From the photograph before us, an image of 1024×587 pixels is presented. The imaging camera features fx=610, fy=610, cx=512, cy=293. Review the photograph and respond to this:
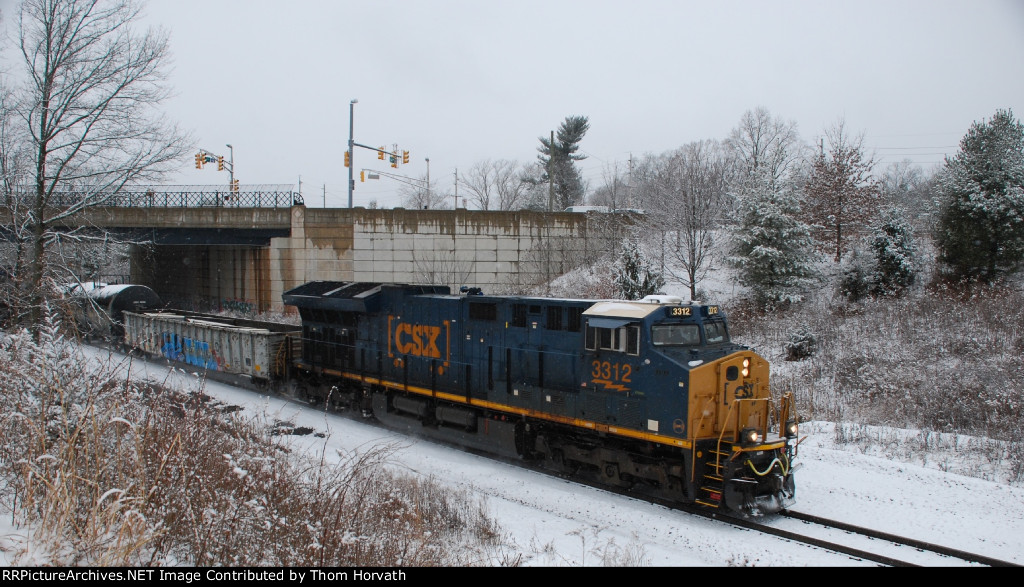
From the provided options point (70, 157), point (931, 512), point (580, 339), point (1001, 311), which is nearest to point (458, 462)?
point (580, 339)

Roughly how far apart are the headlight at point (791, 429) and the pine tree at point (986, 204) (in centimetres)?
1610

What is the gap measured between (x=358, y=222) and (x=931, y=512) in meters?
27.8

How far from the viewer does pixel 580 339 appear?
1123 centimetres

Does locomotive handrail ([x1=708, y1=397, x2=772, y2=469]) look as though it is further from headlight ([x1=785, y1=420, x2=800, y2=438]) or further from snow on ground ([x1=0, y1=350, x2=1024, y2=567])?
snow on ground ([x1=0, y1=350, x2=1024, y2=567])

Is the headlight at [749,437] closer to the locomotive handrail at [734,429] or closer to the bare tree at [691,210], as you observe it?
the locomotive handrail at [734,429]

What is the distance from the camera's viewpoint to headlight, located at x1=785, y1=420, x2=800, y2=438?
33.1 feet

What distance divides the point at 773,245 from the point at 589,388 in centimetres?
1518

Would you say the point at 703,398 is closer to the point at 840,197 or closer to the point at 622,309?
the point at 622,309

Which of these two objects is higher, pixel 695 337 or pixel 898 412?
pixel 695 337

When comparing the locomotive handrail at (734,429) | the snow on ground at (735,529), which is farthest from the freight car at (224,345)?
the locomotive handrail at (734,429)

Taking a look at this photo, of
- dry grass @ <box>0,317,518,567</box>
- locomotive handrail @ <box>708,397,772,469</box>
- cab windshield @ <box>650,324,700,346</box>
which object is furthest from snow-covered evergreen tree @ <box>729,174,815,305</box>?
dry grass @ <box>0,317,518,567</box>

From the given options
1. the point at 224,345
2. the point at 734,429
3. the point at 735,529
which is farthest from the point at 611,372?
the point at 224,345

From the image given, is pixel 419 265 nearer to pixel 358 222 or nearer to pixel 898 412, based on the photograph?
pixel 358 222

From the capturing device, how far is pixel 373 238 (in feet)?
106
